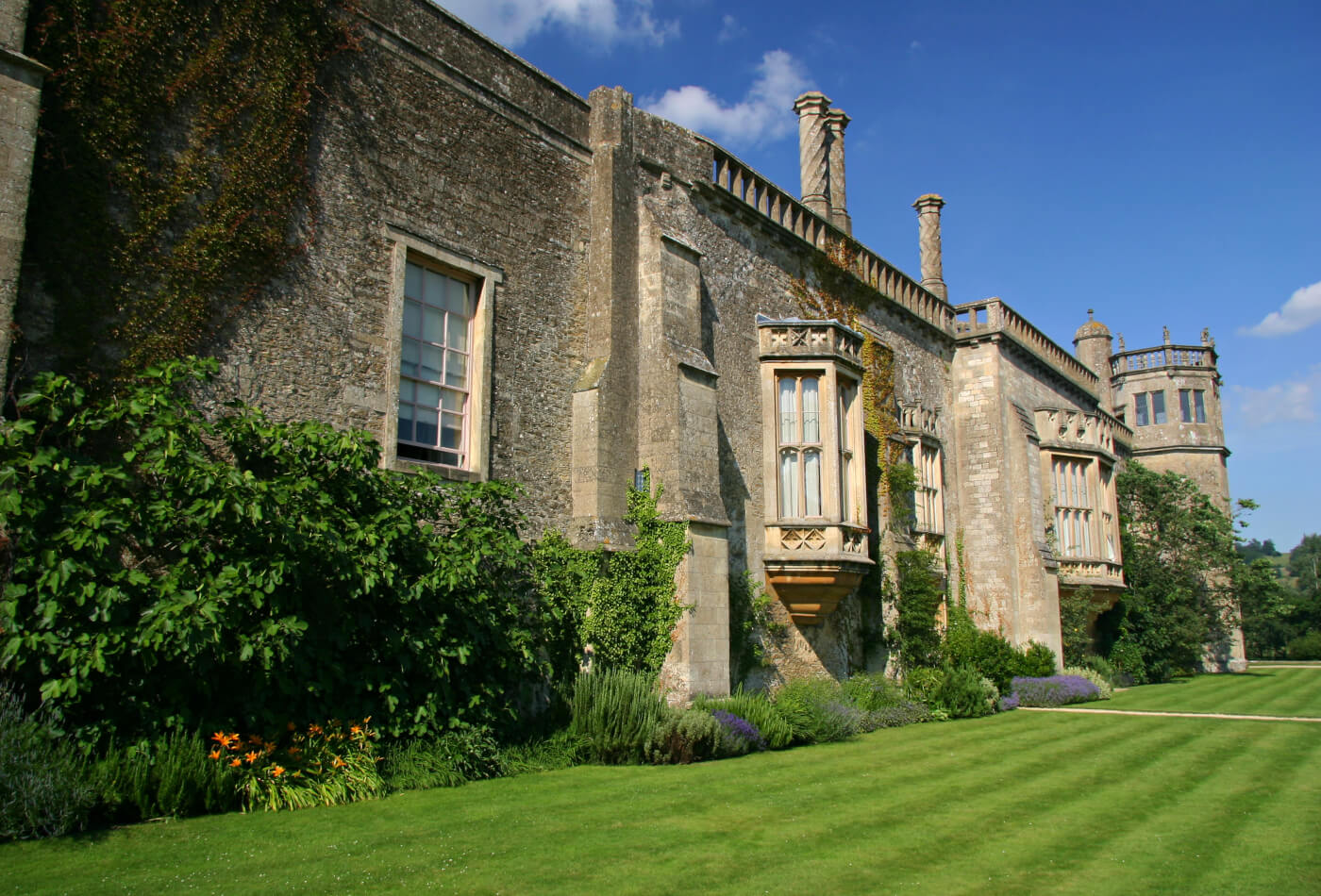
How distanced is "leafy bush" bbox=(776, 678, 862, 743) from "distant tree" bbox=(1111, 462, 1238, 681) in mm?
15785

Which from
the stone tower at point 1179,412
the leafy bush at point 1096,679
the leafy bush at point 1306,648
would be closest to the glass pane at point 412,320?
the leafy bush at point 1096,679

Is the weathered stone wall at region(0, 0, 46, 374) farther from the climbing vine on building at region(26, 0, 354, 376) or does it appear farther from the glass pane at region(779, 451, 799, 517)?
the glass pane at region(779, 451, 799, 517)

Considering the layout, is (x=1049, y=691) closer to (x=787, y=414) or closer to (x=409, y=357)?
(x=787, y=414)

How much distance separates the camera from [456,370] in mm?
10531

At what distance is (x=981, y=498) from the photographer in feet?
70.1

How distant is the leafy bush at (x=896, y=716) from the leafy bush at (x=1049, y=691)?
3.90 m

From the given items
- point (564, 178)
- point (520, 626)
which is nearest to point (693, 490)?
point (520, 626)

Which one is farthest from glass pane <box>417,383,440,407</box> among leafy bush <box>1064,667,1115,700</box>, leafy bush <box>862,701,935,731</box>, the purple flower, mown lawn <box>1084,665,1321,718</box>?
leafy bush <box>1064,667,1115,700</box>

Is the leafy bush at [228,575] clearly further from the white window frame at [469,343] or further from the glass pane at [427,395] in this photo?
the glass pane at [427,395]

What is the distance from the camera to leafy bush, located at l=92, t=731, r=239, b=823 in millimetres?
6227

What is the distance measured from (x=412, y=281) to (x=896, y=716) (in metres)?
9.64

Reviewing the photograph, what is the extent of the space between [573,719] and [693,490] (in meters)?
3.28

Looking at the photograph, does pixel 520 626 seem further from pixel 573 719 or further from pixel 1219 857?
pixel 1219 857

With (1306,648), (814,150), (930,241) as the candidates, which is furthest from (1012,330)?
(1306,648)
